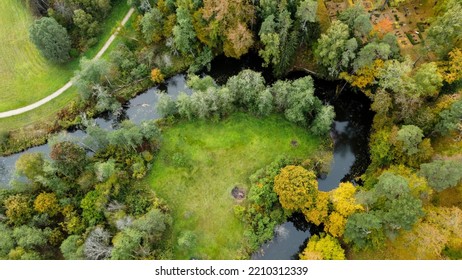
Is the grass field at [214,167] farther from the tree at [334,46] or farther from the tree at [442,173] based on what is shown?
the tree at [442,173]

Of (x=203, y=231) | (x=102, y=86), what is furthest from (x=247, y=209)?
(x=102, y=86)

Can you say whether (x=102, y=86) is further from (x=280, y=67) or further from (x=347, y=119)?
(x=347, y=119)

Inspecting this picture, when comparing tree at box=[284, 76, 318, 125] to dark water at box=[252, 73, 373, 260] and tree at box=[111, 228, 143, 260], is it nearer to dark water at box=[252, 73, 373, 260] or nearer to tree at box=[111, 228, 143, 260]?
dark water at box=[252, 73, 373, 260]

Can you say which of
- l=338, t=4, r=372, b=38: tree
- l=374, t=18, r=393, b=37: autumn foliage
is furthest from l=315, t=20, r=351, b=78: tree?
l=374, t=18, r=393, b=37: autumn foliage

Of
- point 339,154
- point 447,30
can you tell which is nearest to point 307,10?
point 447,30

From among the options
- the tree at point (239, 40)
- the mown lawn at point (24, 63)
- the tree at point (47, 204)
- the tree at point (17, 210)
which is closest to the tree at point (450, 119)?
the tree at point (239, 40)

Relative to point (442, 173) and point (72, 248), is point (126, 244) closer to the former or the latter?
point (72, 248)
